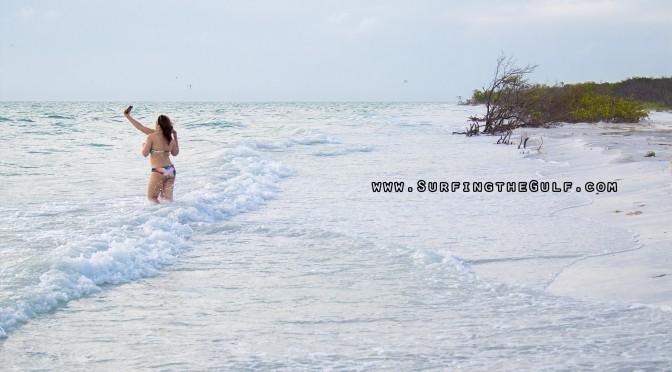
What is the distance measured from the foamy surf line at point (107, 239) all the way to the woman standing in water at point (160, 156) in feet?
1.04

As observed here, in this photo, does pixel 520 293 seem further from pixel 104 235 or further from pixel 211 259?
pixel 104 235

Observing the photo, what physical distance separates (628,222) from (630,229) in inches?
17.0

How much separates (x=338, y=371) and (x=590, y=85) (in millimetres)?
39380

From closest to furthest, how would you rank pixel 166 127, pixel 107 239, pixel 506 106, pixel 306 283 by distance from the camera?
pixel 306 283, pixel 107 239, pixel 166 127, pixel 506 106

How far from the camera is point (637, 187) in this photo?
9.38 metres

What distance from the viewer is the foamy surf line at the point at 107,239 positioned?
4.55 metres

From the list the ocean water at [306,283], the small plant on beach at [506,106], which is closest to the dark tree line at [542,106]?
Answer: the small plant on beach at [506,106]

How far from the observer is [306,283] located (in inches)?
197

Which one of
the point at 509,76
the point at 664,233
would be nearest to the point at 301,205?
the point at 664,233

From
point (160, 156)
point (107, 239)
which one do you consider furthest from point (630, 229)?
point (160, 156)

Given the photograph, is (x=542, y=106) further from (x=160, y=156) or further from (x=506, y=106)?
(x=160, y=156)

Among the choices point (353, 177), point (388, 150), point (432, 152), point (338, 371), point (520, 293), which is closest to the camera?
point (338, 371)

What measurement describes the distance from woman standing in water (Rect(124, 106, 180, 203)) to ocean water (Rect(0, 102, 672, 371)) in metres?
0.45

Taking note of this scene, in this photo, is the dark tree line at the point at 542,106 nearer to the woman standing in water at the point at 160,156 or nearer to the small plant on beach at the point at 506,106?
the small plant on beach at the point at 506,106
